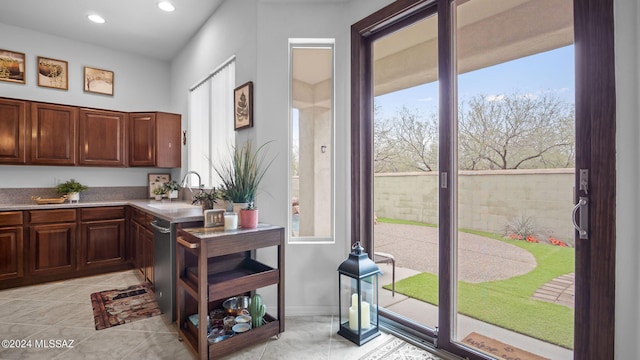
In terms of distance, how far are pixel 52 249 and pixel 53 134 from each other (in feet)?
4.67

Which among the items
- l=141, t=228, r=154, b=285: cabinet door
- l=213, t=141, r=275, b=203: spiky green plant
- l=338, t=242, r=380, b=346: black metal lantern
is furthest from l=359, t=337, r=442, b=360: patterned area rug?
l=141, t=228, r=154, b=285: cabinet door

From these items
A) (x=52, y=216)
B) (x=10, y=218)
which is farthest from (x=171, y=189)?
(x=10, y=218)

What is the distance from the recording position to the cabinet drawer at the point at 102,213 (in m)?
3.74

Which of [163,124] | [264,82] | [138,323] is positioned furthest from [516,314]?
[163,124]

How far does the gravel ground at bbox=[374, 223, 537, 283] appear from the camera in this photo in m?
1.83

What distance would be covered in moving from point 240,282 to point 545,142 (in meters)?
2.07

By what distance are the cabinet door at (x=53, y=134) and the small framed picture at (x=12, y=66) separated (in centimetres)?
53

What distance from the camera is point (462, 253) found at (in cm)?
204

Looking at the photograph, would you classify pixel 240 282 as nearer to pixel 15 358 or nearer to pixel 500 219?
pixel 15 358

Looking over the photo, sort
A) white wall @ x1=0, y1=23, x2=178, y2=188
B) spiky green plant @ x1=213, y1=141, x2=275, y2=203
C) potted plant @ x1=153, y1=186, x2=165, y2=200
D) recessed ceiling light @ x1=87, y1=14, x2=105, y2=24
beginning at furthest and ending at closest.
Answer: potted plant @ x1=153, y1=186, x2=165, y2=200 → white wall @ x1=0, y1=23, x2=178, y2=188 → recessed ceiling light @ x1=87, y1=14, x2=105, y2=24 → spiky green plant @ x1=213, y1=141, x2=275, y2=203

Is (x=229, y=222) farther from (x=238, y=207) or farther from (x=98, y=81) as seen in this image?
(x=98, y=81)

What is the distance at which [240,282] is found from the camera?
2.11m

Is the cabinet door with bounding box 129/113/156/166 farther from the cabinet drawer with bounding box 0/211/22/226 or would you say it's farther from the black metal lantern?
the black metal lantern

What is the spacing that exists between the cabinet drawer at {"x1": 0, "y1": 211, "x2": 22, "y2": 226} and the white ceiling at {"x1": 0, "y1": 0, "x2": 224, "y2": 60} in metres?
2.30
